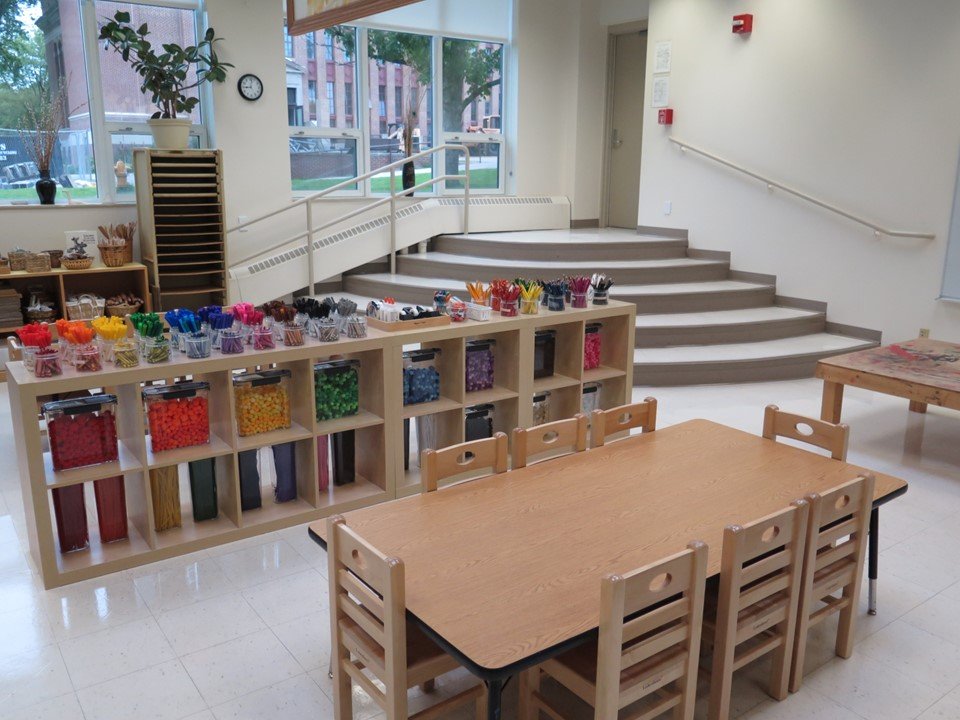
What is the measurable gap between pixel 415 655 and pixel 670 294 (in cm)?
553

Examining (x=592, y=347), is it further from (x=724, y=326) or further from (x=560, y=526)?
(x=724, y=326)

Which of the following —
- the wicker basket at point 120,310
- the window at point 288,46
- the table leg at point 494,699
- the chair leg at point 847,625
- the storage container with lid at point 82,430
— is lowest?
the chair leg at point 847,625

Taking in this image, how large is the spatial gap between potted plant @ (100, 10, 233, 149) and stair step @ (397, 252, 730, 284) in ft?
8.76

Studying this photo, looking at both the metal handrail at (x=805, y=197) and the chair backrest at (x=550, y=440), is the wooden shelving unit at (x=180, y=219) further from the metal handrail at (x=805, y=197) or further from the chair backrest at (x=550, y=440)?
the chair backrest at (x=550, y=440)

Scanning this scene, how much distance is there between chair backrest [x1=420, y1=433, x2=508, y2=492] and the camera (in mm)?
2643

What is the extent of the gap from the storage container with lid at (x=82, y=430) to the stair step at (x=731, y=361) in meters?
3.97

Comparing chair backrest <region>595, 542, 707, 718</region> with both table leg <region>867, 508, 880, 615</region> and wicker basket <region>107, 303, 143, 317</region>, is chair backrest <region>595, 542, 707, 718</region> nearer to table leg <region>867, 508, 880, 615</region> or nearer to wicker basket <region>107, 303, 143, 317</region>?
table leg <region>867, 508, 880, 615</region>

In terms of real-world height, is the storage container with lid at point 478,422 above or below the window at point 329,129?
below

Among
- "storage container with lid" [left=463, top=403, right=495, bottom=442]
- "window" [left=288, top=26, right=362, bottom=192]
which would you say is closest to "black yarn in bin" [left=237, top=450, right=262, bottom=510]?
"storage container with lid" [left=463, top=403, right=495, bottom=442]

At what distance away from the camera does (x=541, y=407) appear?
4.54 metres

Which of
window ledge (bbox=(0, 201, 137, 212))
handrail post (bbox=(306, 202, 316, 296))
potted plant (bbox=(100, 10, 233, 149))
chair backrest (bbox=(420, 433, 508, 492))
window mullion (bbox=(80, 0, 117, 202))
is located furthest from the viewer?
handrail post (bbox=(306, 202, 316, 296))

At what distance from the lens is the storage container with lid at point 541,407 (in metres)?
4.53

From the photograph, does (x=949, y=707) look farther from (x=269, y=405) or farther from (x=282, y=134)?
(x=282, y=134)

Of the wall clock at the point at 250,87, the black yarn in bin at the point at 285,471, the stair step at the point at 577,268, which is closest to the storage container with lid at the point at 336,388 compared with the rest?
the black yarn in bin at the point at 285,471
